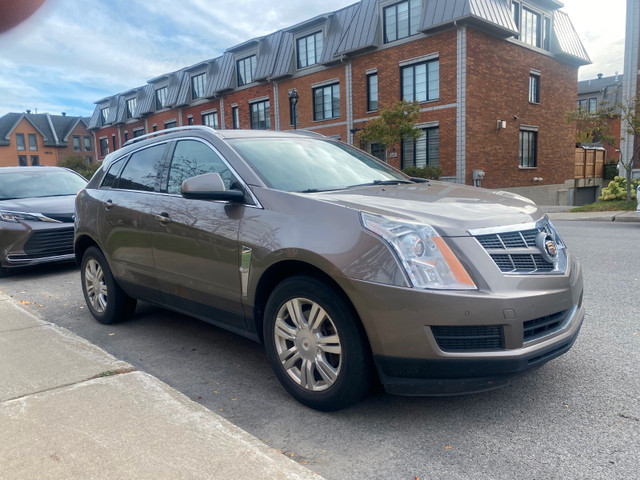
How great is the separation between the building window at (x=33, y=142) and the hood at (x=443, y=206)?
70805 mm

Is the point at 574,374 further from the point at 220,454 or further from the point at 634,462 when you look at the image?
the point at 220,454

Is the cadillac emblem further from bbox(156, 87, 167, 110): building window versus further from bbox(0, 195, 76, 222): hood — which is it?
bbox(156, 87, 167, 110): building window

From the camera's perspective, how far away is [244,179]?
364 centimetres

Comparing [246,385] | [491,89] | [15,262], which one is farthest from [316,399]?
[491,89]

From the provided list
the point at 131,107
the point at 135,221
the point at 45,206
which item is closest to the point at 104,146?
the point at 131,107

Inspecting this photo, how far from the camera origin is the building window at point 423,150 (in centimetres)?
2303

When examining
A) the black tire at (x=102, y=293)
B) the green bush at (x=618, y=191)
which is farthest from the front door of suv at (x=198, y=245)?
the green bush at (x=618, y=191)

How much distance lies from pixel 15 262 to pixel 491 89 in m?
20.4

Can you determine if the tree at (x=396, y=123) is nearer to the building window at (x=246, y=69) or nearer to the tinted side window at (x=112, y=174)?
the building window at (x=246, y=69)

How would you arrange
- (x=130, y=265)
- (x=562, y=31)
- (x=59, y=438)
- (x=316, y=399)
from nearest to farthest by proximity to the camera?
1. (x=59, y=438)
2. (x=316, y=399)
3. (x=130, y=265)
4. (x=562, y=31)

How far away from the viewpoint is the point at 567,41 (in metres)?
27.7

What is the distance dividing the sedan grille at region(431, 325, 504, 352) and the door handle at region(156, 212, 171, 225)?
2392mm

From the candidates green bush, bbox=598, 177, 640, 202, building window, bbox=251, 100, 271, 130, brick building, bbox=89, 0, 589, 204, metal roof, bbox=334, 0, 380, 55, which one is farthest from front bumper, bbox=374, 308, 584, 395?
building window, bbox=251, 100, 271, 130

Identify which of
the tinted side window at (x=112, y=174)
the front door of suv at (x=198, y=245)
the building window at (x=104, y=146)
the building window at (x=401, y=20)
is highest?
the building window at (x=401, y=20)
